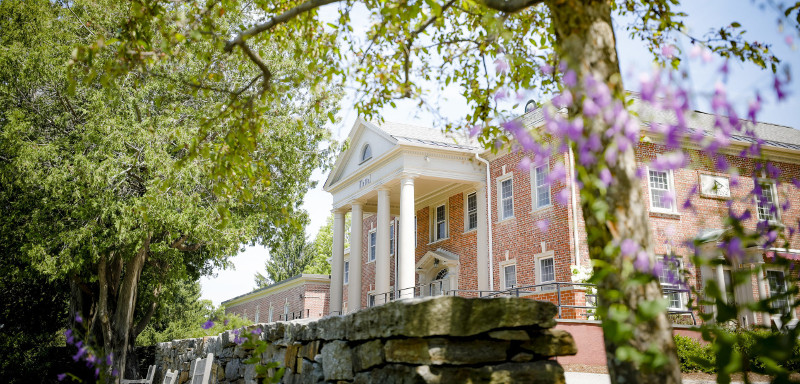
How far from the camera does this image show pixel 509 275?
18.8 metres

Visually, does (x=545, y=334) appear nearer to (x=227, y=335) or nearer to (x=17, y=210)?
(x=227, y=335)

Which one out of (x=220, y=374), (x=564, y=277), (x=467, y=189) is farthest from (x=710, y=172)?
(x=220, y=374)

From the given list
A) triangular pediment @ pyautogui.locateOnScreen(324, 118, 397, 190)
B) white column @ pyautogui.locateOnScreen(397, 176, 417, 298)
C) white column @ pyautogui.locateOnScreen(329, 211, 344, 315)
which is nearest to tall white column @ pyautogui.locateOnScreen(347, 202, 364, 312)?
white column @ pyautogui.locateOnScreen(329, 211, 344, 315)

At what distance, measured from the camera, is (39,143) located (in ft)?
51.1

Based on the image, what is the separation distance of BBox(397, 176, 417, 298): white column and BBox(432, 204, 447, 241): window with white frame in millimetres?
3830

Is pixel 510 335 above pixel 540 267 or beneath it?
beneath

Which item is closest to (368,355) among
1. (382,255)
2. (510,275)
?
(510,275)

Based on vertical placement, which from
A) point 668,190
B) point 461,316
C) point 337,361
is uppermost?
point 668,190

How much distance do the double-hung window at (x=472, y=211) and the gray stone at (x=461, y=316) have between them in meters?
16.3

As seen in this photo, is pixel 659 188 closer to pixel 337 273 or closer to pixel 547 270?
pixel 547 270

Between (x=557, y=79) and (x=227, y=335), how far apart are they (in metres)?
6.83

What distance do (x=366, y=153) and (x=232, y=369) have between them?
1490 centimetres

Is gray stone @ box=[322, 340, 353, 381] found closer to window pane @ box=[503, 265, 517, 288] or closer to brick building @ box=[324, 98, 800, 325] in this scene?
brick building @ box=[324, 98, 800, 325]

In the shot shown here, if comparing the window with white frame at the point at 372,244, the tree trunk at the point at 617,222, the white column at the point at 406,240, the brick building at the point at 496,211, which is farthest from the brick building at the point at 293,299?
the tree trunk at the point at 617,222
